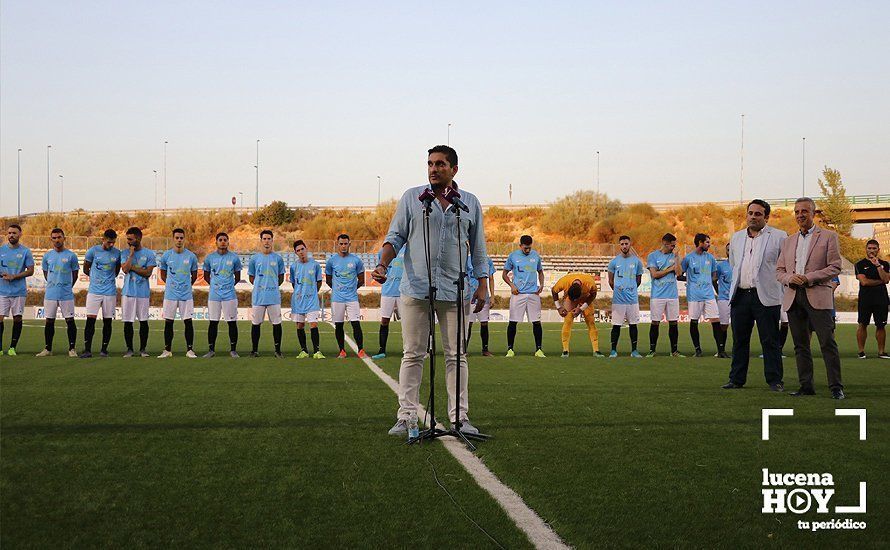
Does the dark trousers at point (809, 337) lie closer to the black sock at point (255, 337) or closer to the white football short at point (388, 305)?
the white football short at point (388, 305)

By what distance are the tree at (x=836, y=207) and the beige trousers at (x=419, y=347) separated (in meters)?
64.5

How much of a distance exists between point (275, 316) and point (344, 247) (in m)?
1.71

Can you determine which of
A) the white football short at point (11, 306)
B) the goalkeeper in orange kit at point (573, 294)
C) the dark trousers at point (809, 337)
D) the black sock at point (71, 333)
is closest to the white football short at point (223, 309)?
the black sock at point (71, 333)

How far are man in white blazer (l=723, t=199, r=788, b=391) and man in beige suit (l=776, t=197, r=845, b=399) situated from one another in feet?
1.15

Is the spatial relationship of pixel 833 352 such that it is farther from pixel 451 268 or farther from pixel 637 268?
pixel 637 268

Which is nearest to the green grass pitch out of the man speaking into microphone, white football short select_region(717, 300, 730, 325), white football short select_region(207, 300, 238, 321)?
the man speaking into microphone

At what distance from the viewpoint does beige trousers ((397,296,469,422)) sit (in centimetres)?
686

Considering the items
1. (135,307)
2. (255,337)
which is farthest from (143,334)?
(255,337)

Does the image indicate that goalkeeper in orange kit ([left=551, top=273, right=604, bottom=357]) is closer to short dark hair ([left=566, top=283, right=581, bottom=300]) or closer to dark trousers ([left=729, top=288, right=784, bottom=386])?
short dark hair ([left=566, top=283, right=581, bottom=300])

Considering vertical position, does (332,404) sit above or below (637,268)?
below

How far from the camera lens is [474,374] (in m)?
11.9

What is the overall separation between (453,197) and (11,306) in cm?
1133

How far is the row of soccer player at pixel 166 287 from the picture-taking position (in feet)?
49.1

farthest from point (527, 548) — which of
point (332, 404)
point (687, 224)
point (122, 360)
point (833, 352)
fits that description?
point (687, 224)
